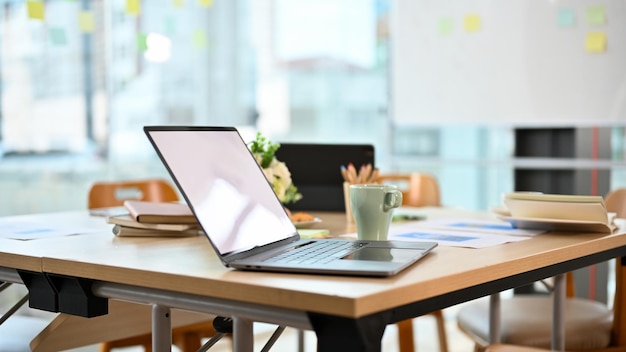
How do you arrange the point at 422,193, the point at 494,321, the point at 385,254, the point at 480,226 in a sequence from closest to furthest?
the point at 385,254 → the point at 480,226 → the point at 494,321 → the point at 422,193

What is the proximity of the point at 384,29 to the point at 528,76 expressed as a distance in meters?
1.04

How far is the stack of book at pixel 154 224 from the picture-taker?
193 cm

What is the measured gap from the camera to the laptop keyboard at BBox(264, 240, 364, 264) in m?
1.42

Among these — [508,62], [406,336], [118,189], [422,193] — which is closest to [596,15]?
[508,62]

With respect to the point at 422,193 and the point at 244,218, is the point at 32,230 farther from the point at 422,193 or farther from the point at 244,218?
the point at 422,193

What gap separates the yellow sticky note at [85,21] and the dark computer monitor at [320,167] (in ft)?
5.34

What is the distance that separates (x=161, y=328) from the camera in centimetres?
164

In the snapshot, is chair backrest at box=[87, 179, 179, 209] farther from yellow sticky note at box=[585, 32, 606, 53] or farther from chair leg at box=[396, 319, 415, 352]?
yellow sticky note at box=[585, 32, 606, 53]

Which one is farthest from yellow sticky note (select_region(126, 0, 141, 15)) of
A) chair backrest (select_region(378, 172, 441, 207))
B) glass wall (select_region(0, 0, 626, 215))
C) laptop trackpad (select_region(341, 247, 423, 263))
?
laptop trackpad (select_region(341, 247, 423, 263))

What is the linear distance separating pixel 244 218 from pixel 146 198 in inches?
60.9

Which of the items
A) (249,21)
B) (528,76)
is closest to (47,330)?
(528,76)

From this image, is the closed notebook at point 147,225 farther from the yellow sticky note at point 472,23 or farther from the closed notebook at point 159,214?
the yellow sticky note at point 472,23

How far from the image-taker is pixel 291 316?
126cm

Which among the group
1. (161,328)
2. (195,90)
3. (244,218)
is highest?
(195,90)
